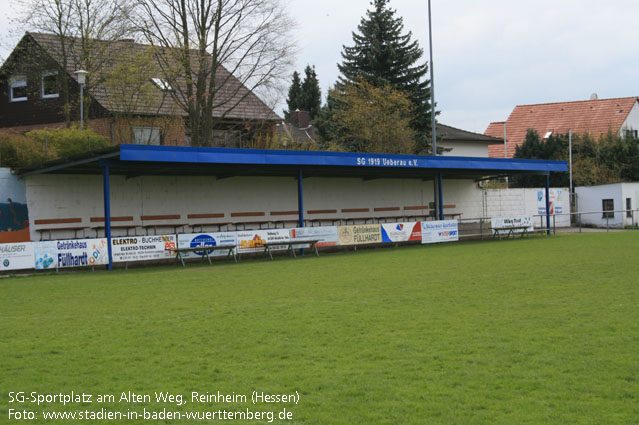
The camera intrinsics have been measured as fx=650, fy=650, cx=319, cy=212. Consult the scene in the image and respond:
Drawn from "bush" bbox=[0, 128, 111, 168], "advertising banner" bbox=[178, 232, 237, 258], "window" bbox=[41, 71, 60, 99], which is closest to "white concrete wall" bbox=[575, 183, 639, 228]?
"advertising banner" bbox=[178, 232, 237, 258]

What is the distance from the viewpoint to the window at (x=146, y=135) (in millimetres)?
30312

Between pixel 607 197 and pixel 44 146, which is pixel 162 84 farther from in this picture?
pixel 607 197

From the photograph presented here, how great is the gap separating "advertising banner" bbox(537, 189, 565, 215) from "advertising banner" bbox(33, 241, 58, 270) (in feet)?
93.9

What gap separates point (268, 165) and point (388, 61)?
793 inches

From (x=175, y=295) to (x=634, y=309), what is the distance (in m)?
8.54

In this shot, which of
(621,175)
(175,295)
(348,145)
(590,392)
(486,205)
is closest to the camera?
(590,392)

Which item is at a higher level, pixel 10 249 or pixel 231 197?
pixel 231 197

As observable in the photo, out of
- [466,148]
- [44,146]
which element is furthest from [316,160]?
[466,148]

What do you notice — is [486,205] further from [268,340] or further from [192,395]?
[192,395]

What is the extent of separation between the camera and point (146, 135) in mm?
31656

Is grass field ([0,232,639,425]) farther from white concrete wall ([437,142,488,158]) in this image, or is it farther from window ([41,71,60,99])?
white concrete wall ([437,142,488,158])

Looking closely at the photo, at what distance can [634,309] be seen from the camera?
32.0 ft

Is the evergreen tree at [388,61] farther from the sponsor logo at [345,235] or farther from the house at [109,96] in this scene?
the sponsor logo at [345,235]

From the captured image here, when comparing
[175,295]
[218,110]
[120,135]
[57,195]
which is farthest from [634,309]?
[218,110]
